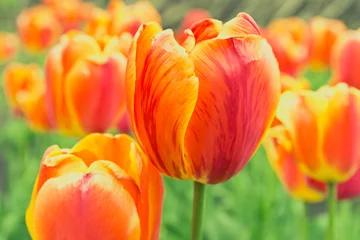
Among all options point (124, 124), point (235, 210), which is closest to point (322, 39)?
point (235, 210)

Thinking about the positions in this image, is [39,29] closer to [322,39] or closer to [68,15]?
[68,15]

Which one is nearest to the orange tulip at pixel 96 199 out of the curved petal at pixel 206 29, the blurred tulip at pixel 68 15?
the curved petal at pixel 206 29

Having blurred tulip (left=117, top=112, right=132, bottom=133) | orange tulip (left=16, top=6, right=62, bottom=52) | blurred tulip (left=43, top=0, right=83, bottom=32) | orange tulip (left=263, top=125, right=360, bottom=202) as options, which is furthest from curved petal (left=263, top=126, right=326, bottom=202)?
blurred tulip (left=43, top=0, right=83, bottom=32)

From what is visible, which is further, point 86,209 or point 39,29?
point 39,29

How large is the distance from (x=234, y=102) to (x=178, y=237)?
1.07 m

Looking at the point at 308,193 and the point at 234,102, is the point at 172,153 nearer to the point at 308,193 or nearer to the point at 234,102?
the point at 234,102

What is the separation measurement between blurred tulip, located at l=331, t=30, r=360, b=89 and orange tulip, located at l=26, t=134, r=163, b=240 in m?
0.62

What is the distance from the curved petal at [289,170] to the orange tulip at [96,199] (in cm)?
42

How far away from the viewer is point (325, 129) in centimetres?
85

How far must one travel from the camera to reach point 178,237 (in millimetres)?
1584

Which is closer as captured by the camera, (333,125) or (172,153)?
(172,153)

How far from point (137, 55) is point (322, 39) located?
52.9 inches

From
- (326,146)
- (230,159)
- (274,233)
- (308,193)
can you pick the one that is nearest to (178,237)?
(274,233)

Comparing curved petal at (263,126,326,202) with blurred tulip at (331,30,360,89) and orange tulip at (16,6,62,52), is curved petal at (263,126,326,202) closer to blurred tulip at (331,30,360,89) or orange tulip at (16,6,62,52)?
blurred tulip at (331,30,360,89)
